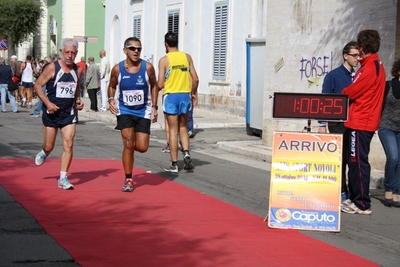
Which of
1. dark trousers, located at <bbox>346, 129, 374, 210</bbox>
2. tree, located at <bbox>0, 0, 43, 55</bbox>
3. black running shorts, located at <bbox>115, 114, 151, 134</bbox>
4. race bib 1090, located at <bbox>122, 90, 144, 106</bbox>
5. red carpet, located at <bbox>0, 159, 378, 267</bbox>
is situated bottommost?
red carpet, located at <bbox>0, 159, 378, 267</bbox>

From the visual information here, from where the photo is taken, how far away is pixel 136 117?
10539 millimetres

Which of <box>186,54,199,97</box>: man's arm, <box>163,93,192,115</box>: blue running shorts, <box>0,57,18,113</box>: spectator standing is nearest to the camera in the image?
<box>163,93,192,115</box>: blue running shorts

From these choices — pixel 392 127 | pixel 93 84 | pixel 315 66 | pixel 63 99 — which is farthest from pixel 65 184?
pixel 93 84

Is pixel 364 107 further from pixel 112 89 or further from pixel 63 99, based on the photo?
pixel 63 99

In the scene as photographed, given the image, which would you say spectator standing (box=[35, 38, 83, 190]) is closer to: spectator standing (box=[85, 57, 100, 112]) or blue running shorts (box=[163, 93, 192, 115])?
blue running shorts (box=[163, 93, 192, 115])

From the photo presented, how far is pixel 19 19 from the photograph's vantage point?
4928 cm

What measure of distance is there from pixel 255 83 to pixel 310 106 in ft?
33.5

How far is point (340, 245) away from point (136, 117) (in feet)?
11.8

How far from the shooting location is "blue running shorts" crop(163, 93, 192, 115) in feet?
40.9

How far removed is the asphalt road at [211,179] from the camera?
25.8 feet

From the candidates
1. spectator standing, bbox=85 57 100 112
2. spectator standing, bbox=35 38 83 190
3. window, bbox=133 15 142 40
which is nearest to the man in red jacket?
spectator standing, bbox=35 38 83 190

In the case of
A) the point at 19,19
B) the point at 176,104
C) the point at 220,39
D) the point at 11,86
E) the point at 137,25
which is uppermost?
the point at 19,19

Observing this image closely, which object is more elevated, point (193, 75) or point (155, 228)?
point (193, 75)

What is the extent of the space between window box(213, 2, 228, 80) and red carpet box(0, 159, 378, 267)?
47.5 ft
